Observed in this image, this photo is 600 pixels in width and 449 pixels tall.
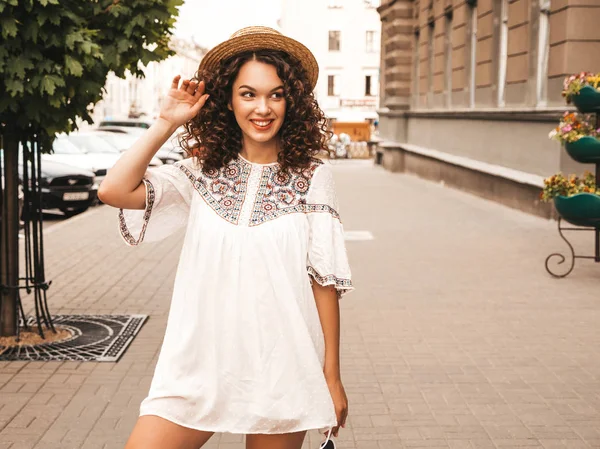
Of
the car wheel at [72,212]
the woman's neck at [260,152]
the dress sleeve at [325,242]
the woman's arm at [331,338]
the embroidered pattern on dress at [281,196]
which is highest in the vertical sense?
the woman's neck at [260,152]

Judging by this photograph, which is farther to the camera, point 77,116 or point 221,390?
point 77,116

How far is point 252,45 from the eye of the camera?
115 inches

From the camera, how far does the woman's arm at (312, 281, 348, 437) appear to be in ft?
9.41

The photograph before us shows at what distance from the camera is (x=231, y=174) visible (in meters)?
2.95

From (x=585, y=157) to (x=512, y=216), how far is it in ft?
19.8

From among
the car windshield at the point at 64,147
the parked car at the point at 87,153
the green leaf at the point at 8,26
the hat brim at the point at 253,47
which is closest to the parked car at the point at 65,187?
the parked car at the point at 87,153

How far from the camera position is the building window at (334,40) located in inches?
2621

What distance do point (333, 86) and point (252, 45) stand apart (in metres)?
65.0

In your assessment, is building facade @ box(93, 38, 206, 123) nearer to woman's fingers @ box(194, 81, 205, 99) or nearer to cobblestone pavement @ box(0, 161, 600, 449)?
cobblestone pavement @ box(0, 161, 600, 449)

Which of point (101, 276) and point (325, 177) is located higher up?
point (325, 177)

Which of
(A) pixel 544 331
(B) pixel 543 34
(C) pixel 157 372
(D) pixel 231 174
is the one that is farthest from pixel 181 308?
(B) pixel 543 34

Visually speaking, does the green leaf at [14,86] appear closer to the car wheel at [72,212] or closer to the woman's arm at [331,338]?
the woman's arm at [331,338]

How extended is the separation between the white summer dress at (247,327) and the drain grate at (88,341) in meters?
3.66

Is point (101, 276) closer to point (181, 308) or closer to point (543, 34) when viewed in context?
point (181, 308)
